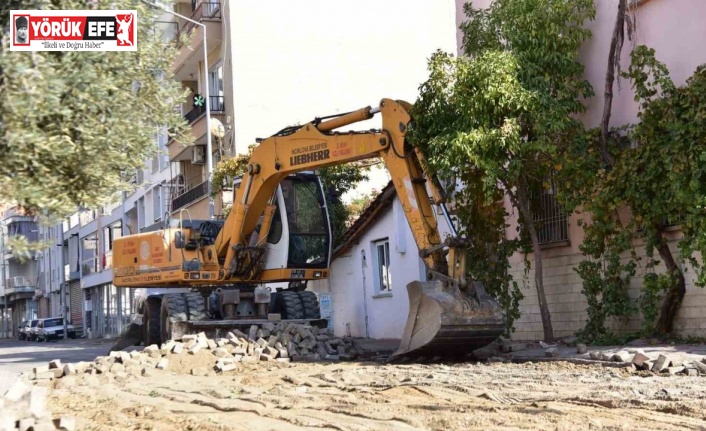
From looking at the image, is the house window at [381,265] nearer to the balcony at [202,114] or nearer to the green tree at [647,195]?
the green tree at [647,195]

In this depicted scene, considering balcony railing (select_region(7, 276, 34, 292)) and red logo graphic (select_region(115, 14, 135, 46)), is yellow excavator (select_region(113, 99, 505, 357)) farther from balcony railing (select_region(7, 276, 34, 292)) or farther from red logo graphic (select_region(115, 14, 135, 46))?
balcony railing (select_region(7, 276, 34, 292))

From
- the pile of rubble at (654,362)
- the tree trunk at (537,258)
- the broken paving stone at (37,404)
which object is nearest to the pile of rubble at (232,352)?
the tree trunk at (537,258)

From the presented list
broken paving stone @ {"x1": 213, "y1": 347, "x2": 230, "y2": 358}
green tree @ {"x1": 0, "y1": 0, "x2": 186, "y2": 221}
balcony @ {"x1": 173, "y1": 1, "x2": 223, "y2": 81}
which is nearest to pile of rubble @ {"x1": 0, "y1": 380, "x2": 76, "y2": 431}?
green tree @ {"x1": 0, "y1": 0, "x2": 186, "y2": 221}

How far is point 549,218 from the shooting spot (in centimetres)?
2033

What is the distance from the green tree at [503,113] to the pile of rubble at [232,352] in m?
3.17

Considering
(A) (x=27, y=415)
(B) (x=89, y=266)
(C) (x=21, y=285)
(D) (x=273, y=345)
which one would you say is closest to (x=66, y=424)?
(A) (x=27, y=415)

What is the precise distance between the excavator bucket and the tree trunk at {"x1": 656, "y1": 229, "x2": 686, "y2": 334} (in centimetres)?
277

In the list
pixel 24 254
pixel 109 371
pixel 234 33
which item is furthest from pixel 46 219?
pixel 234 33

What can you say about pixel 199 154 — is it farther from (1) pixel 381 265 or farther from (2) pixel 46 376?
(2) pixel 46 376

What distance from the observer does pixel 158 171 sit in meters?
50.8

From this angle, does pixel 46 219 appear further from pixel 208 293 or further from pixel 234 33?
pixel 234 33

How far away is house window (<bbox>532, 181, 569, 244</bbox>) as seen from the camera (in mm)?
19906

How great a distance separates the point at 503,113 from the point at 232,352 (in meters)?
6.14

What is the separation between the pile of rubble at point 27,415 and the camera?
30.1ft
